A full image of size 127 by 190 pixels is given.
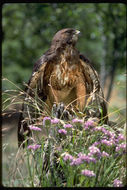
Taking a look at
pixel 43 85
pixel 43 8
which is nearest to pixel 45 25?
pixel 43 8

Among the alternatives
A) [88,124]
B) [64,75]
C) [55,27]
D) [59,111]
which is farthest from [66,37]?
[55,27]

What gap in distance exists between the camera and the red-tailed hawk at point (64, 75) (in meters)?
3.16

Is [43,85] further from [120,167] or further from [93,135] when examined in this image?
[120,167]

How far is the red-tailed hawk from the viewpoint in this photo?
3158mm

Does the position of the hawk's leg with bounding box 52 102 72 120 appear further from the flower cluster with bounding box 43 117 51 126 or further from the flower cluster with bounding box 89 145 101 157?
the flower cluster with bounding box 89 145 101 157

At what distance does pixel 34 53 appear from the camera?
12.1 meters

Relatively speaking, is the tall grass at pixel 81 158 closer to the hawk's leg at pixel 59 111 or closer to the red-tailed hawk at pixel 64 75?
the hawk's leg at pixel 59 111

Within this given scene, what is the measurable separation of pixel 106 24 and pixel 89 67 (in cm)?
540

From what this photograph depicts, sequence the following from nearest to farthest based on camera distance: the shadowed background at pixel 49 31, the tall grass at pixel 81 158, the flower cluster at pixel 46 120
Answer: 1. the tall grass at pixel 81 158
2. the flower cluster at pixel 46 120
3. the shadowed background at pixel 49 31

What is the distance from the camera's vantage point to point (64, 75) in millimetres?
3205

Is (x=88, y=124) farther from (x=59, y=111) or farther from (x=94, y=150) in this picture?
(x=59, y=111)

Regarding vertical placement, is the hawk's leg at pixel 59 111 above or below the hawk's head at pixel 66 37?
below

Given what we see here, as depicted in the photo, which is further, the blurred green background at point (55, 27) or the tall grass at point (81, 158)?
the blurred green background at point (55, 27)

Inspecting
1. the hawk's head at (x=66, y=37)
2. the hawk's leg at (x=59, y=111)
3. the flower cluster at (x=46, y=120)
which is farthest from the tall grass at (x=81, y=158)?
the hawk's head at (x=66, y=37)
